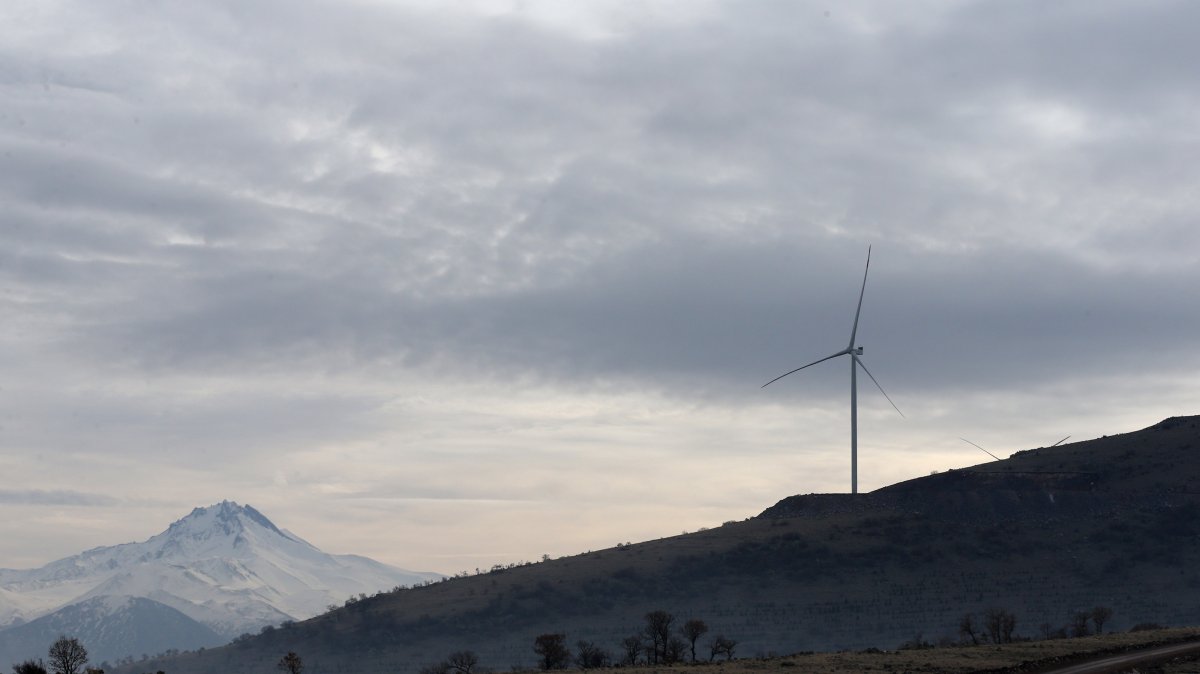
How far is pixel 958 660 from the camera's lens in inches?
3492

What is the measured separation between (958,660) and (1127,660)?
11738 millimetres

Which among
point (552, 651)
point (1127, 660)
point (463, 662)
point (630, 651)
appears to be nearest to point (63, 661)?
point (552, 651)

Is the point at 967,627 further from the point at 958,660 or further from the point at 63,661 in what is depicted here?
the point at 63,661

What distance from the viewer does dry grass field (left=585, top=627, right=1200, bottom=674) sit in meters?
82.4

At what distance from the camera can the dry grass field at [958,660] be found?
270ft

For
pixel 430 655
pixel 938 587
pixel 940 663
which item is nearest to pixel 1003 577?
pixel 938 587

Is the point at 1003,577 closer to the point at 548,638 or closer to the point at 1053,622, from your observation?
the point at 1053,622

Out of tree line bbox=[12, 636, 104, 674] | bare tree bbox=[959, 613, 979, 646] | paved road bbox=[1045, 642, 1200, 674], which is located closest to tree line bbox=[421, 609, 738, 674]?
bare tree bbox=[959, 613, 979, 646]

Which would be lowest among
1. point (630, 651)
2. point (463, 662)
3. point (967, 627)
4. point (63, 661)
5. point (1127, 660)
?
point (1127, 660)

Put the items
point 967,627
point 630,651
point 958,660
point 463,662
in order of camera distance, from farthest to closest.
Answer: point 463,662, point 967,627, point 630,651, point 958,660

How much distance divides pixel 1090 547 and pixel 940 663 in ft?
403

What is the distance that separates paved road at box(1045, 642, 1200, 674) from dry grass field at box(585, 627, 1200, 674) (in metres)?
1.78

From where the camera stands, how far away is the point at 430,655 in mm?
197750

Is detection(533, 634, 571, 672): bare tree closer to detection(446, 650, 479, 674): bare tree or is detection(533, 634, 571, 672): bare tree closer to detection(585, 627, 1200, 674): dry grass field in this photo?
detection(446, 650, 479, 674): bare tree
